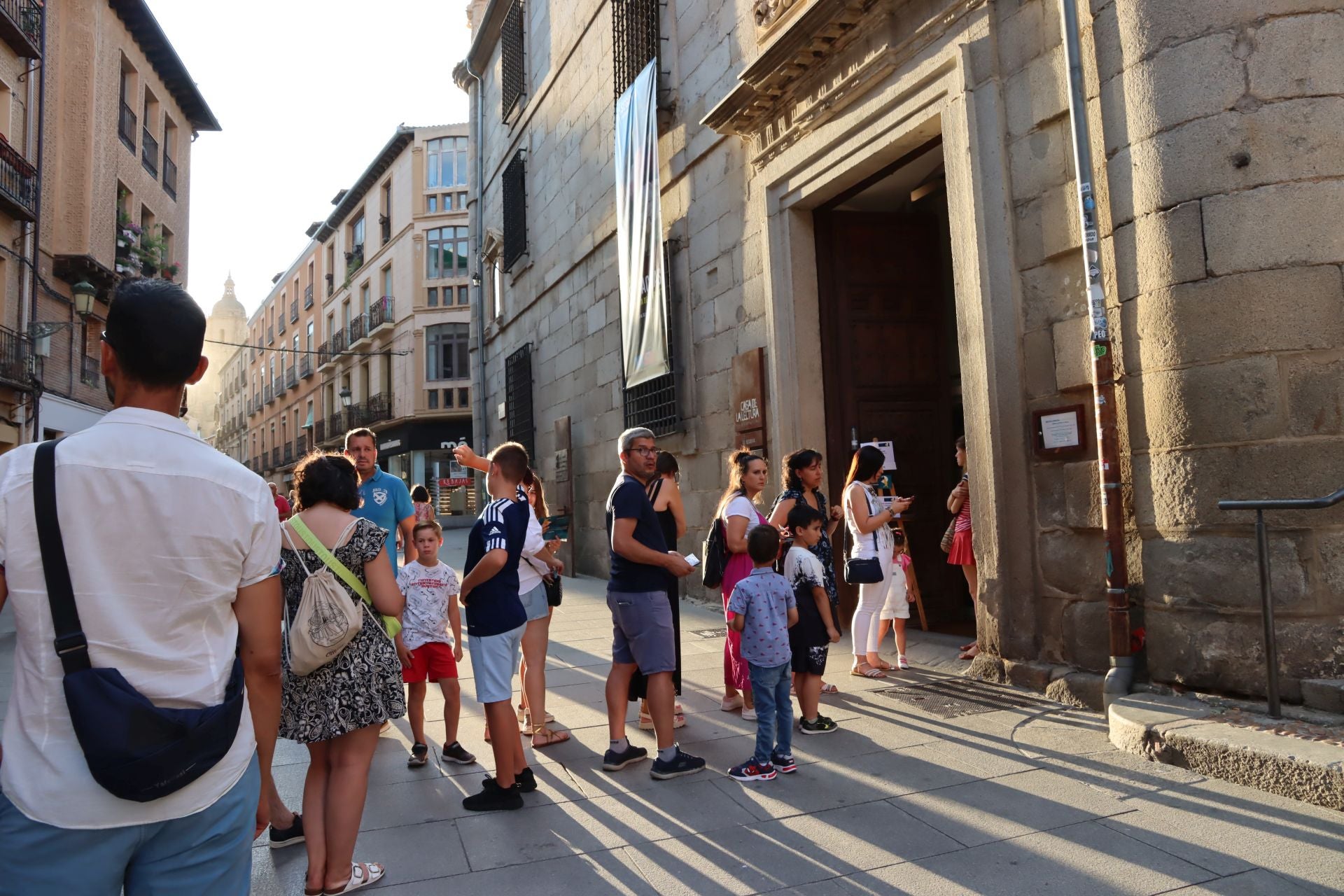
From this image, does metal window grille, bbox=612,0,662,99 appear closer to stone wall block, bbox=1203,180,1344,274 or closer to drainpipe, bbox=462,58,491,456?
stone wall block, bbox=1203,180,1344,274

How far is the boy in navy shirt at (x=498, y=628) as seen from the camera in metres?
3.86

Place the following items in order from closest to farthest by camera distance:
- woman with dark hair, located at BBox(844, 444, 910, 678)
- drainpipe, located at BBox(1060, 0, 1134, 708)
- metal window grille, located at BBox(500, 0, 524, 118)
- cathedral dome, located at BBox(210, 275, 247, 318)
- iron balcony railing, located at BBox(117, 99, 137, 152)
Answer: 1. drainpipe, located at BBox(1060, 0, 1134, 708)
2. woman with dark hair, located at BBox(844, 444, 910, 678)
3. metal window grille, located at BBox(500, 0, 524, 118)
4. iron balcony railing, located at BBox(117, 99, 137, 152)
5. cathedral dome, located at BBox(210, 275, 247, 318)

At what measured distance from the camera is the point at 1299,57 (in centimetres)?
452

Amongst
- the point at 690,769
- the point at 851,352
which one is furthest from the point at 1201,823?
the point at 851,352

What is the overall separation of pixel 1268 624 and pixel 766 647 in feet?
7.49

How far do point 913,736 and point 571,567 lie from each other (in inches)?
392

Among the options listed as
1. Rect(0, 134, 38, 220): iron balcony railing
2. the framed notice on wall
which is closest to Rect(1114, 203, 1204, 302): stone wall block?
the framed notice on wall

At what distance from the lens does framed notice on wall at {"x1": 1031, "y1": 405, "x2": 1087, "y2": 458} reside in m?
5.30

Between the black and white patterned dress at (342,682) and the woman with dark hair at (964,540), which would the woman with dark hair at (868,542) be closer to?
the woman with dark hair at (964,540)

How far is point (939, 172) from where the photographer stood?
849 cm

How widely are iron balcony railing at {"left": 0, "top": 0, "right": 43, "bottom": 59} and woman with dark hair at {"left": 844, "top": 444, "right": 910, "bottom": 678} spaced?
16.6 m

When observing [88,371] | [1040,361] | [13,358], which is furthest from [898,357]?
[88,371]

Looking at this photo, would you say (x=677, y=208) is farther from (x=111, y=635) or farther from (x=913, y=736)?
(x=111, y=635)

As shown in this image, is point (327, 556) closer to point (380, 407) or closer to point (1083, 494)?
point (1083, 494)
